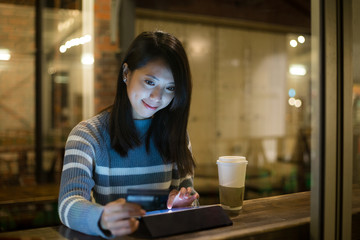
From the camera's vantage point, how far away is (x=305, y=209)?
1182mm

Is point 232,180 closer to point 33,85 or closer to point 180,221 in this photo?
point 180,221

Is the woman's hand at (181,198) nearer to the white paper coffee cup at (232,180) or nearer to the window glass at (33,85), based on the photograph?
the white paper coffee cup at (232,180)

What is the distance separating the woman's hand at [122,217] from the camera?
2.71 feet

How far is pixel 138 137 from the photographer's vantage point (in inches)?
Result: 48.7

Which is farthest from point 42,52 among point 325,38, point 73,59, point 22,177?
point 325,38

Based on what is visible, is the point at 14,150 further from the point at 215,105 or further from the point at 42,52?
the point at 215,105

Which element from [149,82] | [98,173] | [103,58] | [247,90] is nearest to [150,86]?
[149,82]

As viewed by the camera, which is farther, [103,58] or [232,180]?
[103,58]

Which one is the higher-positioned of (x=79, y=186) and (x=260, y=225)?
(x=79, y=186)

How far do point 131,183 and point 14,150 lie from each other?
3206 mm

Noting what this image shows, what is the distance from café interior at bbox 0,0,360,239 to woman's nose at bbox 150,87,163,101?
0.77ft

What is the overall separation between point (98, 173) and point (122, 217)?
1.20 ft

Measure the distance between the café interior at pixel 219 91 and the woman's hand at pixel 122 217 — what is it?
313 millimetres

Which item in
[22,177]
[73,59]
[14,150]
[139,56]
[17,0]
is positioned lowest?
[22,177]
